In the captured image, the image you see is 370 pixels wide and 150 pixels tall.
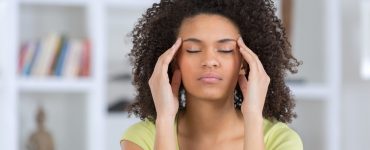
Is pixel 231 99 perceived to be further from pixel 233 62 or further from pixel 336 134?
pixel 336 134

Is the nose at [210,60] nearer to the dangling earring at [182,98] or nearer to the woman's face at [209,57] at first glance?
the woman's face at [209,57]

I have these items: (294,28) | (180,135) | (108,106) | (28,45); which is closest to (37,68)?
(28,45)

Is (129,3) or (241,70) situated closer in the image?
(241,70)

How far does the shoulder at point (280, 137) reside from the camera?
53.6 inches

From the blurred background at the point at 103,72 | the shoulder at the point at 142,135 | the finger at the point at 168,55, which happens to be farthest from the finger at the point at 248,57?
the blurred background at the point at 103,72

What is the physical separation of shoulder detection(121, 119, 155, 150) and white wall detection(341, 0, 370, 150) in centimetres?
237

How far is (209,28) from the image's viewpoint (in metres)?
1.32

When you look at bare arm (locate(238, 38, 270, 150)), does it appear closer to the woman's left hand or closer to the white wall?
the woman's left hand

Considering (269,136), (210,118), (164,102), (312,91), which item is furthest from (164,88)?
(312,91)

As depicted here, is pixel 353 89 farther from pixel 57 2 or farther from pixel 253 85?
pixel 253 85

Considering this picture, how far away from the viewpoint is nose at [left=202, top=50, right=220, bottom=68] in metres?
1.29

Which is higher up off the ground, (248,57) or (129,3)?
(248,57)

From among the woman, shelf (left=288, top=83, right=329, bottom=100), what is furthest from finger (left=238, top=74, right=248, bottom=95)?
shelf (left=288, top=83, right=329, bottom=100)

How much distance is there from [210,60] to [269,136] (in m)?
0.22
